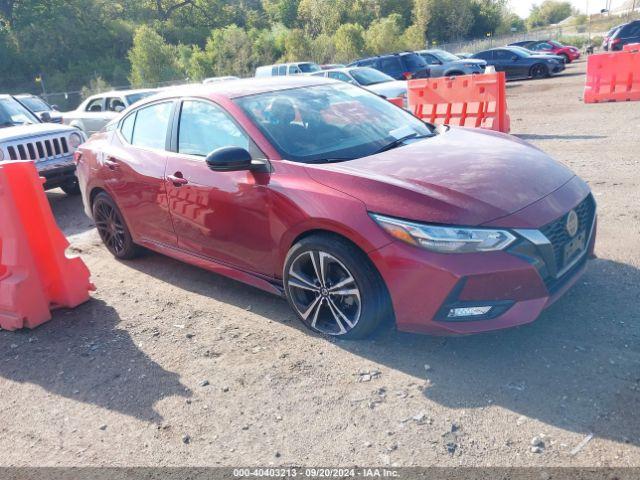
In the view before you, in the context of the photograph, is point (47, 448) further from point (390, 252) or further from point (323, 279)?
point (390, 252)

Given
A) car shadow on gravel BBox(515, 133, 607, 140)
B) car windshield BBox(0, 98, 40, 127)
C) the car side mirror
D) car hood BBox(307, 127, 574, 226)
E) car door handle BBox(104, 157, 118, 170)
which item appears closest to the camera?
car hood BBox(307, 127, 574, 226)

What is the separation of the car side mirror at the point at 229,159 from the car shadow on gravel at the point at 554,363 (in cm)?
140

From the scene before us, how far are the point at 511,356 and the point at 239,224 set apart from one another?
2060 millimetres

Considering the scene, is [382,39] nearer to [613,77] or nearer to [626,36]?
[626,36]

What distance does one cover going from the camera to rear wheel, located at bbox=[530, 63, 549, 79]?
25.5 m

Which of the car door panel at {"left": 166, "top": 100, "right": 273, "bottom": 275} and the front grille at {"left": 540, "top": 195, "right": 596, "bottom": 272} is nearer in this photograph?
the front grille at {"left": 540, "top": 195, "right": 596, "bottom": 272}

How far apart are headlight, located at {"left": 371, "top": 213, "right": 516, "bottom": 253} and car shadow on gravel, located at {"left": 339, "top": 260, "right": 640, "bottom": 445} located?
76 cm

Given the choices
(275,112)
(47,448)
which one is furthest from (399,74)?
(47,448)

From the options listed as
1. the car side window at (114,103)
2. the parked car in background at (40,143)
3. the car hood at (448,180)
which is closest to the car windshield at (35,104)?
the car side window at (114,103)

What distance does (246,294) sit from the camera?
4.84 meters

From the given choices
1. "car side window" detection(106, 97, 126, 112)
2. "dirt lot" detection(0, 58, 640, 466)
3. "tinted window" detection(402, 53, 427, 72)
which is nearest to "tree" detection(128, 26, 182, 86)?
"tinted window" detection(402, 53, 427, 72)

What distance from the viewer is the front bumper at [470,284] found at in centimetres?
317

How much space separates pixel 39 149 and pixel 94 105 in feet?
16.9

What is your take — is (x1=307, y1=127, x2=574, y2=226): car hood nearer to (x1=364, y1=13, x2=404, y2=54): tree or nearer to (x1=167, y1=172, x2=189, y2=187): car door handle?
(x1=167, y1=172, x2=189, y2=187): car door handle
